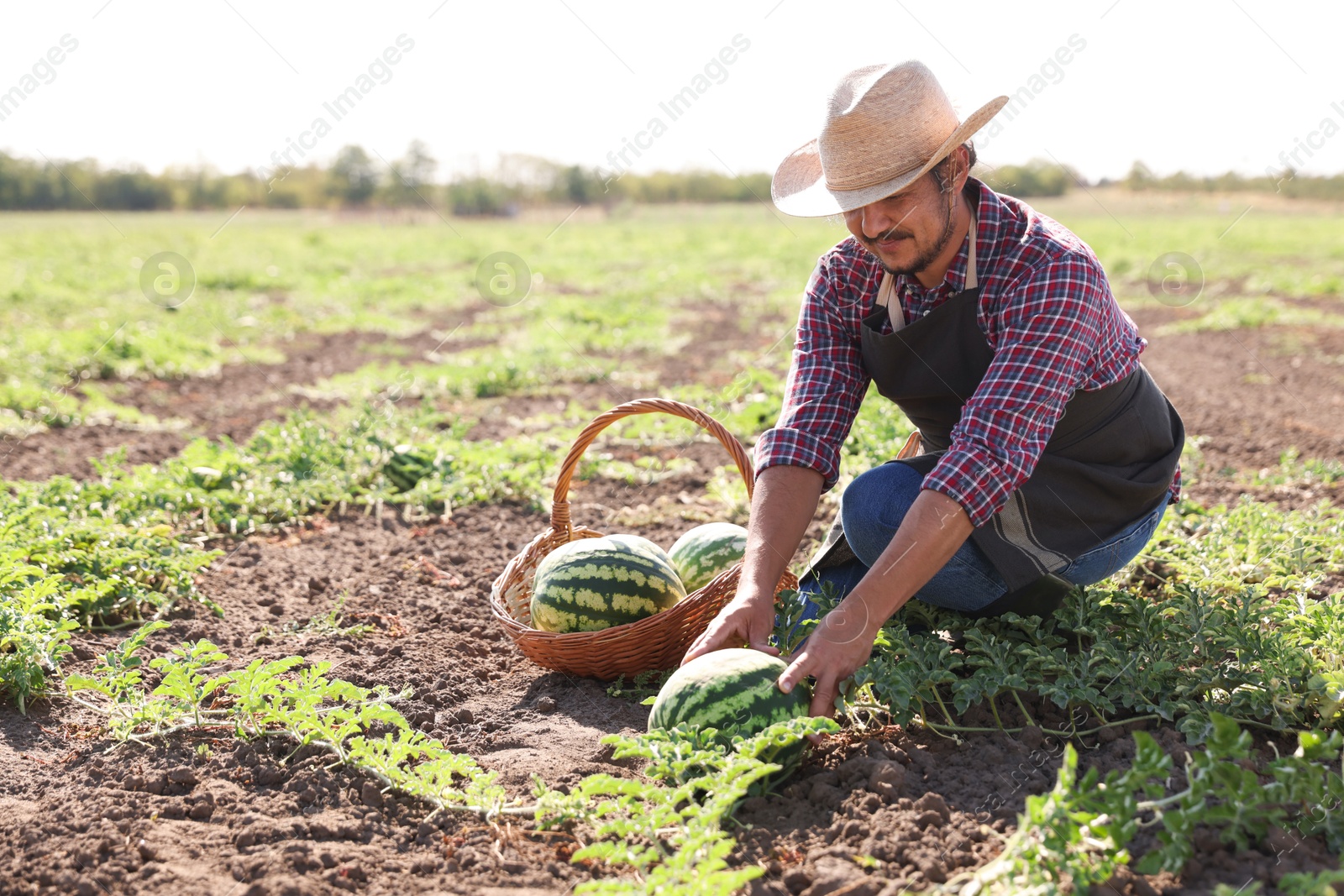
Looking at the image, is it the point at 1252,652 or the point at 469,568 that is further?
the point at 469,568

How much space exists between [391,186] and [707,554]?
6796cm

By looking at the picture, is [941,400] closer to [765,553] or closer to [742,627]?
[765,553]

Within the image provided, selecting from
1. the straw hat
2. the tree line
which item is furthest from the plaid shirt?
the tree line

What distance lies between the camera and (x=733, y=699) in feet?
7.64

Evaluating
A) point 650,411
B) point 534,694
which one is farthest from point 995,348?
point 534,694

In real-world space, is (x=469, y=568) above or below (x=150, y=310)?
below

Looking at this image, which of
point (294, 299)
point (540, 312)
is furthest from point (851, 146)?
point (294, 299)

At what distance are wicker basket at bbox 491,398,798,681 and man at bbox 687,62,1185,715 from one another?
1.04 ft

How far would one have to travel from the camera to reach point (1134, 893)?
6.03 ft

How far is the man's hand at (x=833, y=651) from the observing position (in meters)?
2.29

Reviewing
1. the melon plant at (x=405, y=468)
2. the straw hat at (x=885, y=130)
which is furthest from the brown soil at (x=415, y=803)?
the straw hat at (x=885, y=130)

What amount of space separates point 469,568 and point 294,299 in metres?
13.7

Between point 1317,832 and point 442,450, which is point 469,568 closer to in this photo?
point 442,450

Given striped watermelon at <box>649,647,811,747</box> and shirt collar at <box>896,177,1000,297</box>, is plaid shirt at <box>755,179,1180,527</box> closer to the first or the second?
shirt collar at <box>896,177,1000,297</box>
